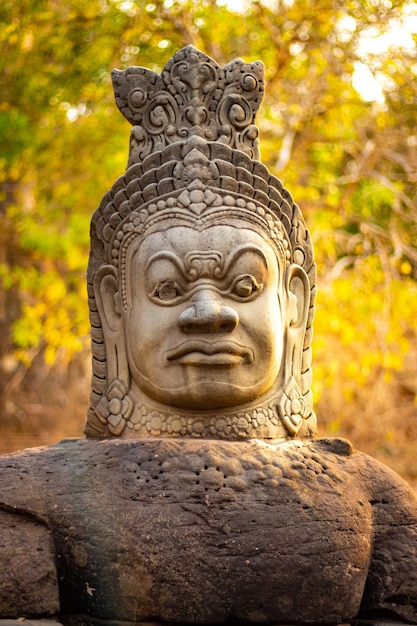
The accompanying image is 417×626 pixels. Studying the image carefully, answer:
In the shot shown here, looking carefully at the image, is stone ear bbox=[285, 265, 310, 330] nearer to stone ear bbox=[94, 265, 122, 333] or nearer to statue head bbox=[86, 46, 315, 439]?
statue head bbox=[86, 46, 315, 439]

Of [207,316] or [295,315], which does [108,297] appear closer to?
[207,316]

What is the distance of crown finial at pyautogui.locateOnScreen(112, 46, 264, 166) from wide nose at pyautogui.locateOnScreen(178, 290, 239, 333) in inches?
31.9

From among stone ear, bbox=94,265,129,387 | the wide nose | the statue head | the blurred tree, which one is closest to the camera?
the wide nose

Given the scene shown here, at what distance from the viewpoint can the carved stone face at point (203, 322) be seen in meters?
3.85

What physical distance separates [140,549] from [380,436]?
8.88 m

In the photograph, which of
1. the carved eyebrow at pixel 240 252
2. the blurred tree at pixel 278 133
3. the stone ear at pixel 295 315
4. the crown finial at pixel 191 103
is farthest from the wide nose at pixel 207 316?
the blurred tree at pixel 278 133

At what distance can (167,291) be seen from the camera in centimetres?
395

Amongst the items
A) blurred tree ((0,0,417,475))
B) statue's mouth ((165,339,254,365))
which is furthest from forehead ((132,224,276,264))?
blurred tree ((0,0,417,475))

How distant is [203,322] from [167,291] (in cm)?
26

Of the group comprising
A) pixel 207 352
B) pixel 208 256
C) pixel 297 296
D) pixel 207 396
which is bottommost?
pixel 207 396

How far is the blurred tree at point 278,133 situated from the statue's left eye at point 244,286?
179 inches

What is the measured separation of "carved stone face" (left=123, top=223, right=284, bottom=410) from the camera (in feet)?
12.6

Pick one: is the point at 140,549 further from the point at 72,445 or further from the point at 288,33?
the point at 288,33

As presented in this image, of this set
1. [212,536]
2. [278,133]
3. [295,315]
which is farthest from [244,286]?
[278,133]
